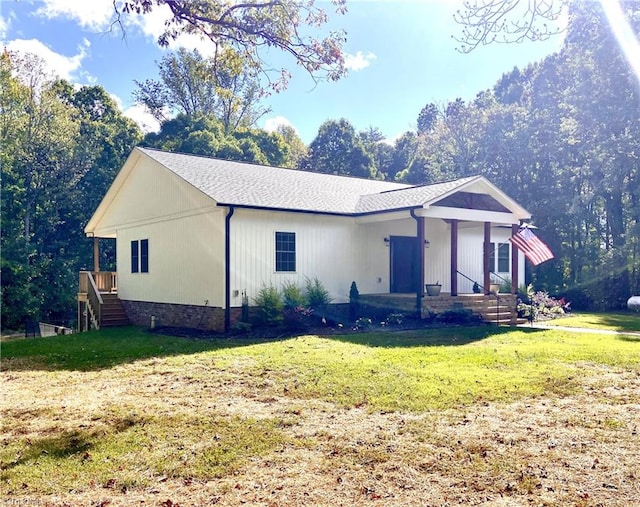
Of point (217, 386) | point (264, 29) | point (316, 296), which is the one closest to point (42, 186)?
point (316, 296)

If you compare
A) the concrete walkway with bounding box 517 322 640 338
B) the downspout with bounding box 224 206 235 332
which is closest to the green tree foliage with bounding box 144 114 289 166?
the downspout with bounding box 224 206 235 332

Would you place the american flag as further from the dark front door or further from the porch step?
the porch step

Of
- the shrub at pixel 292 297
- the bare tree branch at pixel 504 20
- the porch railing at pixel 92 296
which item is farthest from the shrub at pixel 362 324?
the porch railing at pixel 92 296

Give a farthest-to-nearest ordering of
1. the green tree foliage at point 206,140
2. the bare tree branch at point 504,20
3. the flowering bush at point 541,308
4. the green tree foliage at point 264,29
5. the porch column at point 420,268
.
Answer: the green tree foliage at point 206,140 → the flowering bush at point 541,308 → the porch column at point 420,268 → the green tree foliage at point 264,29 → the bare tree branch at point 504,20

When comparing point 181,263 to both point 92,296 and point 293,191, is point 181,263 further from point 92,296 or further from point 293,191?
point 92,296

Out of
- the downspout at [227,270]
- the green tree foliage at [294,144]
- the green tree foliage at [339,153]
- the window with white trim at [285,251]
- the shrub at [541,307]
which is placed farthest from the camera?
the green tree foliage at [294,144]

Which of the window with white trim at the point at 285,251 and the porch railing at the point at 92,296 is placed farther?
the porch railing at the point at 92,296

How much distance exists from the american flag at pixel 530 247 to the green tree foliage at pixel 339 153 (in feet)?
91.9

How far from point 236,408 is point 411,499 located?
2853mm

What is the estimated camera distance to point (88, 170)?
28938 millimetres

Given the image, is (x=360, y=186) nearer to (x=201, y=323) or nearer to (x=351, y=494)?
(x=201, y=323)

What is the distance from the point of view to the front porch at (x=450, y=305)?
14.2 metres

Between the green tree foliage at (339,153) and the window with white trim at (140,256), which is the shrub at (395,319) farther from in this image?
the green tree foliage at (339,153)

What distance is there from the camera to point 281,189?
631 inches
